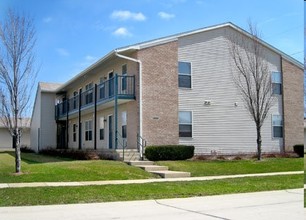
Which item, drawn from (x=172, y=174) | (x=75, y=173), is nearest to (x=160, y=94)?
(x=172, y=174)

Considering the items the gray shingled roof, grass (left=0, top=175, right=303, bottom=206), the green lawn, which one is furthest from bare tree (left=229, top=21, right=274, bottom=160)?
the gray shingled roof

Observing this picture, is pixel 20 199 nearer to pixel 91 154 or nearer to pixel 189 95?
pixel 91 154

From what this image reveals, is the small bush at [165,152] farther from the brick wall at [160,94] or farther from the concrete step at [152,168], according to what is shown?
the concrete step at [152,168]

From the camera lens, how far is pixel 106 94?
2336 centimetres

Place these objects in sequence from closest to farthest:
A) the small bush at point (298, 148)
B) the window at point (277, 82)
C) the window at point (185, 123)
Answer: the window at point (185, 123) → the small bush at point (298, 148) → the window at point (277, 82)

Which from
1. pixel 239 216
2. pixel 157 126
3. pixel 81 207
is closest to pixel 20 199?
pixel 81 207

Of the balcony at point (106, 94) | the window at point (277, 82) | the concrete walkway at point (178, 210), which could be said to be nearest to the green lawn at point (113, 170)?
the concrete walkway at point (178, 210)

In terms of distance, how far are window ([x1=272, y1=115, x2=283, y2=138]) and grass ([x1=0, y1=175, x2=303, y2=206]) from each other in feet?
38.6

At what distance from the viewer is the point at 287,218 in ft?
26.2

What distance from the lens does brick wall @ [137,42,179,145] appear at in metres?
21.1

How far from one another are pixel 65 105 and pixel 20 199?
23.7 meters

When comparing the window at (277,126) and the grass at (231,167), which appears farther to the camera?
the window at (277,126)

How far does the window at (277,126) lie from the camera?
2547cm

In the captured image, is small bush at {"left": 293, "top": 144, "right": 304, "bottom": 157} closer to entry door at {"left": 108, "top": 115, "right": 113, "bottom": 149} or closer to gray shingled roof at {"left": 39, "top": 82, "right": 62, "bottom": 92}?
entry door at {"left": 108, "top": 115, "right": 113, "bottom": 149}
